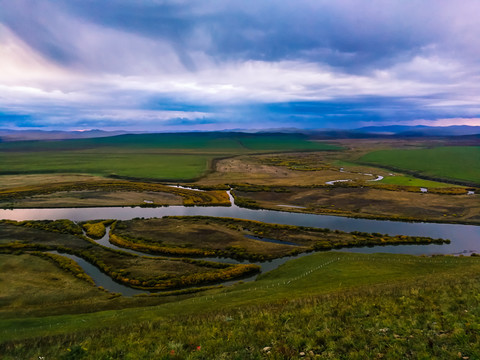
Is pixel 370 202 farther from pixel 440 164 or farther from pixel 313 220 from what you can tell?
pixel 440 164

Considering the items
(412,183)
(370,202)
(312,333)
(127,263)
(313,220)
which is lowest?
(127,263)

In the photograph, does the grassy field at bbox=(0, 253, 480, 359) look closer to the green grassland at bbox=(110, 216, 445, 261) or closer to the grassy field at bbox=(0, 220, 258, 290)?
the grassy field at bbox=(0, 220, 258, 290)

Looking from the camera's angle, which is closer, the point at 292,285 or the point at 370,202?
the point at 292,285

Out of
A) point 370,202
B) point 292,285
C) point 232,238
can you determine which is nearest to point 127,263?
point 232,238

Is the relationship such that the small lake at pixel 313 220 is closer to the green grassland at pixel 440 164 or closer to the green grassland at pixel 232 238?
the green grassland at pixel 232 238

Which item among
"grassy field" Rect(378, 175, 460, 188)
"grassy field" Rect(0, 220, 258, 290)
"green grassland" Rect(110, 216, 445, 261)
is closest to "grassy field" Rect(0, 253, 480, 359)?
"grassy field" Rect(0, 220, 258, 290)

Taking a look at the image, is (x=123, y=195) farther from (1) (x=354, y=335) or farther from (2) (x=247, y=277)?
(1) (x=354, y=335)

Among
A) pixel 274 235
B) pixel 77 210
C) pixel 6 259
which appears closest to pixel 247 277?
pixel 274 235
